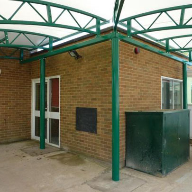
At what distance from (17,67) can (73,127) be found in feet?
11.8

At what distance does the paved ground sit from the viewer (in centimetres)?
355

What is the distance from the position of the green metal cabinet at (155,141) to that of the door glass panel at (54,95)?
2.73 metres

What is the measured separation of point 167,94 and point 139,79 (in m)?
1.95

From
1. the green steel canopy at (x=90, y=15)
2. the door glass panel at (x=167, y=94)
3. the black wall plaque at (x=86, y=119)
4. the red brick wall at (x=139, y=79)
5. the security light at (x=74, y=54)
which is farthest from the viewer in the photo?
the door glass panel at (x=167, y=94)

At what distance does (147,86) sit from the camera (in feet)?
18.0

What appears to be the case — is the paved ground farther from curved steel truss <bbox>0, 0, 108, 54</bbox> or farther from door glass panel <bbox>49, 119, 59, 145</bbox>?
curved steel truss <bbox>0, 0, 108, 54</bbox>

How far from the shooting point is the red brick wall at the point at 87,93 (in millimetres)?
4777

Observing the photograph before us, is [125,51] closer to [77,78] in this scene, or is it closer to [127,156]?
[77,78]

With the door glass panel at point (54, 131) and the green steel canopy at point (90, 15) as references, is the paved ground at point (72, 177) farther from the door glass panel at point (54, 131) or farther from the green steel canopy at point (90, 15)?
the green steel canopy at point (90, 15)

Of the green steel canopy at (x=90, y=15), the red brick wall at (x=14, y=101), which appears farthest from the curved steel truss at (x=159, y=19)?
the red brick wall at (x=14, y=101)

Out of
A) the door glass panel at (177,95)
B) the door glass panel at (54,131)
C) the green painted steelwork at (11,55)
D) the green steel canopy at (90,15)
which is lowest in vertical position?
Result: the door glass panel at (54,131)

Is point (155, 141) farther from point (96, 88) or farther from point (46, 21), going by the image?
point (46, 21)

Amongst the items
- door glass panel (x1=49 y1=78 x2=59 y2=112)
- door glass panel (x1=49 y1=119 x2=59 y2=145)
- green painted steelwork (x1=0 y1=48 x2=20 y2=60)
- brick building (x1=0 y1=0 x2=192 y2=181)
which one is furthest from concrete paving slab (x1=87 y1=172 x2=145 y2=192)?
green painted steelwork (x1=0 y1=48 x2=20 y2=60)

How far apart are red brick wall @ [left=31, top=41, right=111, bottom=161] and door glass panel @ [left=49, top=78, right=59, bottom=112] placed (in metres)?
0.32
